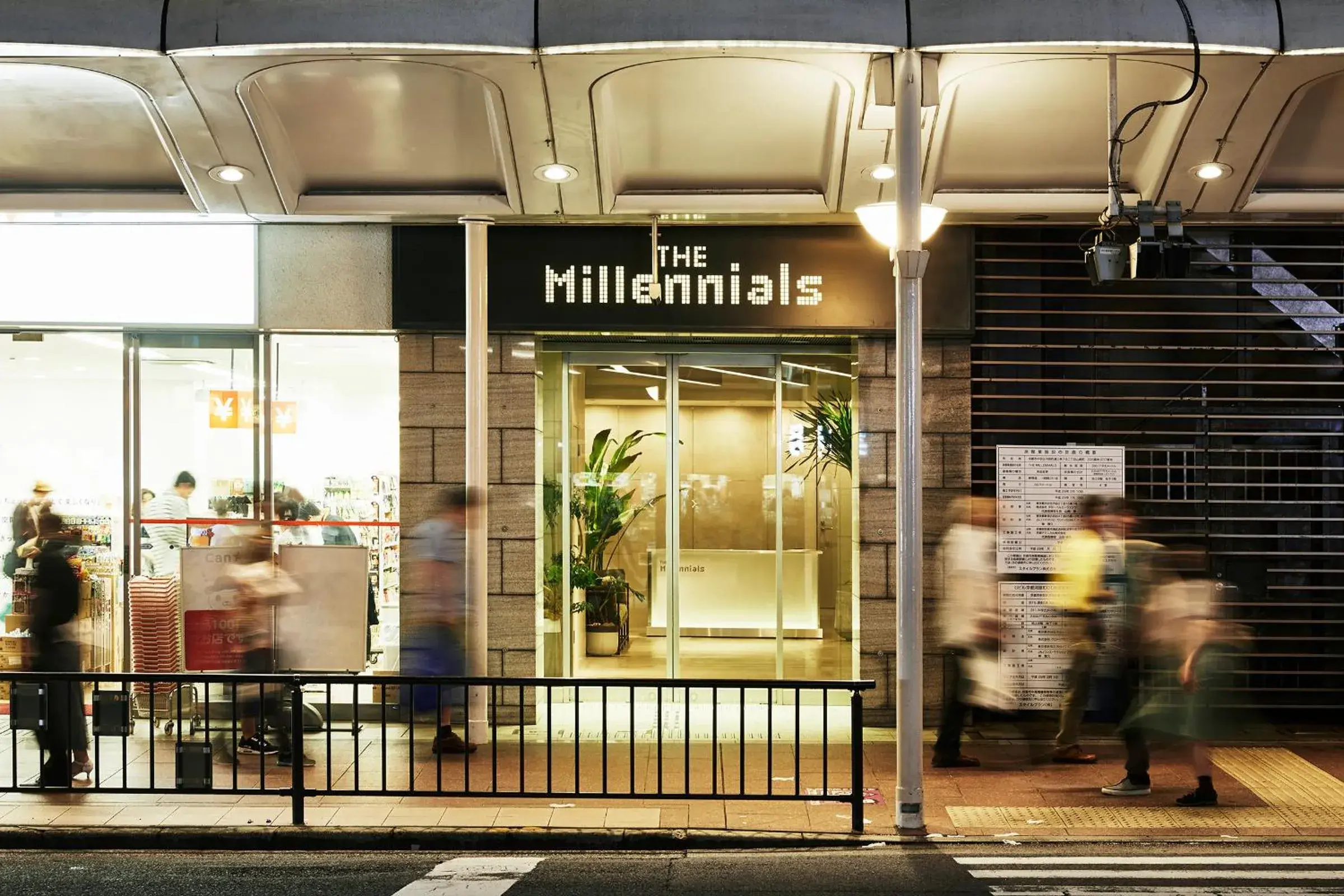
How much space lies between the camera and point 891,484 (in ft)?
32.8

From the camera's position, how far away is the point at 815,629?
10.7 m

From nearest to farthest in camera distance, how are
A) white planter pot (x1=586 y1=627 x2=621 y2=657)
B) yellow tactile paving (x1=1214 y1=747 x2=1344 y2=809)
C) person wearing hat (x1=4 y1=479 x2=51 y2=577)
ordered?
yellow tactile paving (x1=1214 y1=747 x2=1344 y2=809) < person wearing hat (x1=4 y1=479 x2=51 y2=577) < white planter pot (x1=586 y1=627 x2=621 y2=657)

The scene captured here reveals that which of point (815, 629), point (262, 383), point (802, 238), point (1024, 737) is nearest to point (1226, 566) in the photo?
point (1024, 737)

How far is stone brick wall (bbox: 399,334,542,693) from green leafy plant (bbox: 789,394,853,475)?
254 cm

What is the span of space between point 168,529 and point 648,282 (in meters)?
4.87

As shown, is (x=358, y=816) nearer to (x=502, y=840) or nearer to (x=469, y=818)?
(x=469, y=818)

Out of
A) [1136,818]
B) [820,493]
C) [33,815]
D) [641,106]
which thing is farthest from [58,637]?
[1136,818]

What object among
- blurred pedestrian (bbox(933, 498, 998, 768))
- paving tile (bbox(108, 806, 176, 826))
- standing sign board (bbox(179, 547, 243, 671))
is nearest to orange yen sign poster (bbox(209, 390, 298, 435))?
standing sign board (bbox(179, 547, 243, 671))

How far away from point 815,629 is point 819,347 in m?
2.66

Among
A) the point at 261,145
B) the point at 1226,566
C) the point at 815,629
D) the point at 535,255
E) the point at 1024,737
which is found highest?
the point at 261,145

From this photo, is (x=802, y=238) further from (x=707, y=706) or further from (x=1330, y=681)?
(x=1330, y=681)

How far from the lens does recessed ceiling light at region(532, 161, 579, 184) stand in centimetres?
890

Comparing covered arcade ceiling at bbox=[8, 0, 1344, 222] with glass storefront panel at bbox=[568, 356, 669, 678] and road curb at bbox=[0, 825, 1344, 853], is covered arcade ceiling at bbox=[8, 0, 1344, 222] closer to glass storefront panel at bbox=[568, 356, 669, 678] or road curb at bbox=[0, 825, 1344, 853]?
glass storefront panel at bbox=[568, 356, 669, 678]

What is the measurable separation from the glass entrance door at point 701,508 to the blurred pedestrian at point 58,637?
403cm
